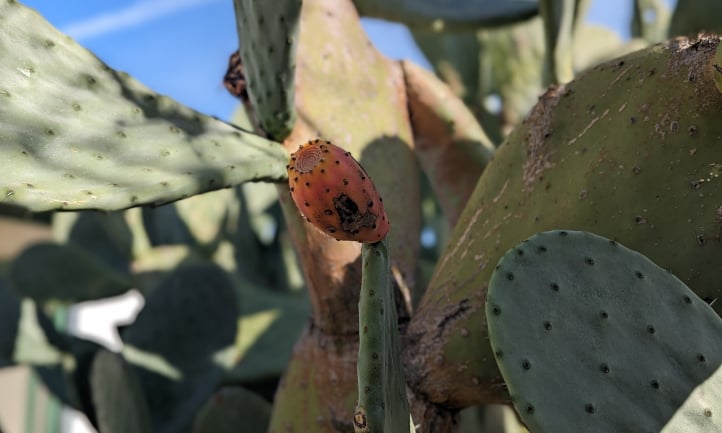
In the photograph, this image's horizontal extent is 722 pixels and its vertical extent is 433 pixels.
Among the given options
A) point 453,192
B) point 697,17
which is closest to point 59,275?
point 453,192

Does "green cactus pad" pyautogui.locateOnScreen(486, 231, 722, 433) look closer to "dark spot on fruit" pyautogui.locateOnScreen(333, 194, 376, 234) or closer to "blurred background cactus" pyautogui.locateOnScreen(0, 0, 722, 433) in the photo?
"blurred background cactus" pyautogui.locateOnScreen(0, 0, 722, 433)

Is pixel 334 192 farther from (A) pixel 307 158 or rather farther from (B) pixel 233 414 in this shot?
(B) pixel 233 414

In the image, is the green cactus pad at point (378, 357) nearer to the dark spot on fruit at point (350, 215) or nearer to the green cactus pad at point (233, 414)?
the dark spot on fruit at point (350, 215)

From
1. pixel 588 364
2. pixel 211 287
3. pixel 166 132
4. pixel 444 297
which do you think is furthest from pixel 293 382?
pixel 211 287

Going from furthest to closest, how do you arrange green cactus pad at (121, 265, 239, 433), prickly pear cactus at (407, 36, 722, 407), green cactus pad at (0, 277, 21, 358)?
green cactus pad at (0, 277, 21, 358)
green cactus pad at (121, 265, 239, 433)
prickly pear cactus at (407, 36, 722, 407)

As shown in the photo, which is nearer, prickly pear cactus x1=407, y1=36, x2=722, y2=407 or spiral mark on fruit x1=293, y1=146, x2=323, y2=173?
spiral mark on fruit x1=293, y1=146, x2=323, y2=173

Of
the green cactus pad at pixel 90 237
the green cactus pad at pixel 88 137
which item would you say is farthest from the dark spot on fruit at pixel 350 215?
the green cactus pad at pixel 90 237

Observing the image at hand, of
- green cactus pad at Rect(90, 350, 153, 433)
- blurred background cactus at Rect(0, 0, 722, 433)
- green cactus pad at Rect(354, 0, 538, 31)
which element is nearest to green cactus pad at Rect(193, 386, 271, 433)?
blurred background cactus at Rect(0, 0, 722, 433)
